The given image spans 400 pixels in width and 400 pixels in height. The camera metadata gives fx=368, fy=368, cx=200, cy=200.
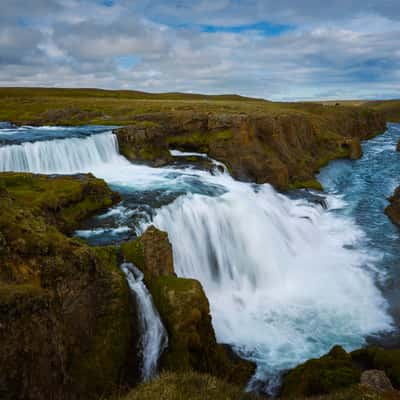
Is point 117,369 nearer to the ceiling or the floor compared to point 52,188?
nearer to the floor

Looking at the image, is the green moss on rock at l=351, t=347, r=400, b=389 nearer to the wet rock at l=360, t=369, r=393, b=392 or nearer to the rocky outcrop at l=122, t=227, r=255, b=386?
the wet rock at l=360, t=369, r=393, b=392

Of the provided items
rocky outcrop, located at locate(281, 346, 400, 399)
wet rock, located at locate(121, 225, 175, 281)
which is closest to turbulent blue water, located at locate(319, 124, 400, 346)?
rocky outcrop, located at locate(281, 346, 400, 399)

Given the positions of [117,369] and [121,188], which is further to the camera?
[121,188]

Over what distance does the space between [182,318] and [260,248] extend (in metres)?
10.8

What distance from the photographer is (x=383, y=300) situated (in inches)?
703

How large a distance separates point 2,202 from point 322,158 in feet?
164

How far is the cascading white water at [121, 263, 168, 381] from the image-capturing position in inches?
396

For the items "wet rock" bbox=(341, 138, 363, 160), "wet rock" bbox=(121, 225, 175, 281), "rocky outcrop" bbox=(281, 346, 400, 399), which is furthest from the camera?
"wet rock" bbox=(341, 138, 363, 160)

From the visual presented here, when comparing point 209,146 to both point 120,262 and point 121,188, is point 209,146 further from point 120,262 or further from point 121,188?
point 120,262

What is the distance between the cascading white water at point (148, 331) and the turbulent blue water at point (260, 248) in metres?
3.95

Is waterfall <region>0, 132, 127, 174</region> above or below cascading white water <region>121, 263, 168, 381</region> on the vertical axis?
above

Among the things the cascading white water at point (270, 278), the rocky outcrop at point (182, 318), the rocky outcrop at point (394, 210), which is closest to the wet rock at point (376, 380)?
the cascading white water at point (270, 278)

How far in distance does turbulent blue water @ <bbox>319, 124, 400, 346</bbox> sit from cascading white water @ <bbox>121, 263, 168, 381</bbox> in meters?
9.41

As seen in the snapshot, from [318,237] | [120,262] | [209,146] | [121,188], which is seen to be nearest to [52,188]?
[121,188]
